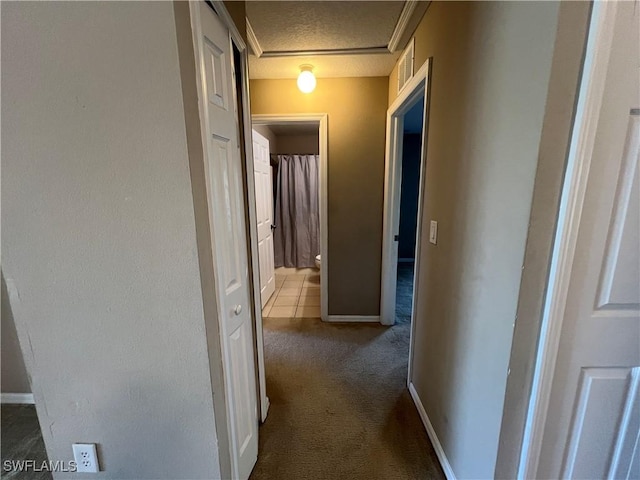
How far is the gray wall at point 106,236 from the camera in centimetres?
75

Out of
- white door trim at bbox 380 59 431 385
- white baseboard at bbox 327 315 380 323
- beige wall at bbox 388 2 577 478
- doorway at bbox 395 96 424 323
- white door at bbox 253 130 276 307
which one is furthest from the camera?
doorway at bbox 395 96 424 323

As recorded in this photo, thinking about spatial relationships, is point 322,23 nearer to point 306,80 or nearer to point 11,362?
point 306,80

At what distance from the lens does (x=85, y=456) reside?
3.23ft

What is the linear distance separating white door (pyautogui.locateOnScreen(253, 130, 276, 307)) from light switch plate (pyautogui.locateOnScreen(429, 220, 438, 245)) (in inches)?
76.7

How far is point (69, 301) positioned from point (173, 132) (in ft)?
2.13

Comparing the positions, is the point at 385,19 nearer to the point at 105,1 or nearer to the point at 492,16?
the point at 492,16

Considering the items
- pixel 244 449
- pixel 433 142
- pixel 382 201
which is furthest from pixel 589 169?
pixel 382 201

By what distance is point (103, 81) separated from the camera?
2.51 feet

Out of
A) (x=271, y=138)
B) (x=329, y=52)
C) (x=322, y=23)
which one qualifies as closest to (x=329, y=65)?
(x=329, y=52)

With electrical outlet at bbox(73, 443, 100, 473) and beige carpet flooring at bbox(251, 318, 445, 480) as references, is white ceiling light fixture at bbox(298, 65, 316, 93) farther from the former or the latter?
electrical outlet at bbox(73, 443, 100, 473)

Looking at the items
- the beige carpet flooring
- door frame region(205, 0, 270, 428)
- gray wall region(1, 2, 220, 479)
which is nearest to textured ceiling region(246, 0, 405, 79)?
door frame region(205, 0, 270, 428)

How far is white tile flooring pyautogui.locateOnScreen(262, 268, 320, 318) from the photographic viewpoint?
10.2 feet

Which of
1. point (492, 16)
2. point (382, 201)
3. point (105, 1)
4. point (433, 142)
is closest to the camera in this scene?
point (105, 1)

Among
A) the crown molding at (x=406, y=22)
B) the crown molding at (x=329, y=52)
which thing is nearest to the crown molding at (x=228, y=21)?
the crown molding at (x=329, y=52)
